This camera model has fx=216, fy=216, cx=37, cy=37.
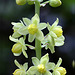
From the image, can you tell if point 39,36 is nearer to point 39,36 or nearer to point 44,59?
point 39,36

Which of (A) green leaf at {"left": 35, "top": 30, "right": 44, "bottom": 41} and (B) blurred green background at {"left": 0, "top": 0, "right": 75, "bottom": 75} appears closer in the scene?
(A) green leaf at {"left": 35, "top": 30, "right": 44, "bottom": 41}

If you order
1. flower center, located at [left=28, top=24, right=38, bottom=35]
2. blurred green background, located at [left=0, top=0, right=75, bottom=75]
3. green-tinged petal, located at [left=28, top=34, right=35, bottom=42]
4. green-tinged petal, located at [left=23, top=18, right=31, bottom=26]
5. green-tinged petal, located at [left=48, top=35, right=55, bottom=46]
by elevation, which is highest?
green-tinged petal, located at [left=23, top=18, right=31, bottom=26]

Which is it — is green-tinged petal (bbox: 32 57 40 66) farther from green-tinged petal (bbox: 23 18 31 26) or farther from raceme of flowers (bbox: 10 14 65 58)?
green-tinged petal (bbox: 23 18 31 26)

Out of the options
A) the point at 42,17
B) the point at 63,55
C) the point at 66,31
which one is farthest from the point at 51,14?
the point at 63,55

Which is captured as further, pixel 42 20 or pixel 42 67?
pixel 42 20

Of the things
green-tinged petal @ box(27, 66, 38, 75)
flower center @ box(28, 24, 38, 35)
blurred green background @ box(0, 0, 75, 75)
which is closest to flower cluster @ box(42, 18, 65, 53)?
flower center @ box(28, 24, 38, 35)

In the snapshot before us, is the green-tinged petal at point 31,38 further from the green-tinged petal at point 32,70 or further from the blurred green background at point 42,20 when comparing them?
the blurred green background at point 42,20

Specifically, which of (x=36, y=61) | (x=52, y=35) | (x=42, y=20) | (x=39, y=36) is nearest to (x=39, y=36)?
(x=39, y=36)

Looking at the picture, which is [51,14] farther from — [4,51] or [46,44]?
[46,44]
